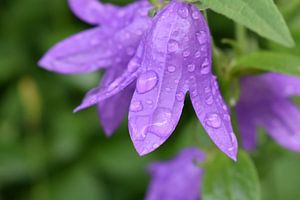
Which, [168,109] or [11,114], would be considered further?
[11,114]

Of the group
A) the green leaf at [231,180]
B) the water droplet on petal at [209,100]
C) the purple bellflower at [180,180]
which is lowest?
the purple bellflower at [180,180]

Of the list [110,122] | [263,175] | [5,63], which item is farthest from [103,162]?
[110,122]

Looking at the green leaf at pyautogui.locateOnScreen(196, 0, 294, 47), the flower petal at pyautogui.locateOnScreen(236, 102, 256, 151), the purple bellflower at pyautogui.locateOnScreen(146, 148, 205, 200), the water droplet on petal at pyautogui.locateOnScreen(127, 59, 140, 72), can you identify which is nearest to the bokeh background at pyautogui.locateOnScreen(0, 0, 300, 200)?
the purple bellflower at pyautogui.locateOnScreen(146, 148, 205, 200)

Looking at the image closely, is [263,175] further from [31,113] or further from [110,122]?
[31,113]

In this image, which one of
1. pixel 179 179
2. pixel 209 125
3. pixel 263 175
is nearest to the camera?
pixel 209 125

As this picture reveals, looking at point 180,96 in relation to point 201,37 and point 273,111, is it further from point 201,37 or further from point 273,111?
point 273,111

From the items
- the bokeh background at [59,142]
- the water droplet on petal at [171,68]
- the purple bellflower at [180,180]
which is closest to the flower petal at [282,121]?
the purple bellflower at [180,180]

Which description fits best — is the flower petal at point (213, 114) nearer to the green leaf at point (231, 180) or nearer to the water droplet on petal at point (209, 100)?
the water droplet on petal at point (209, 100)
